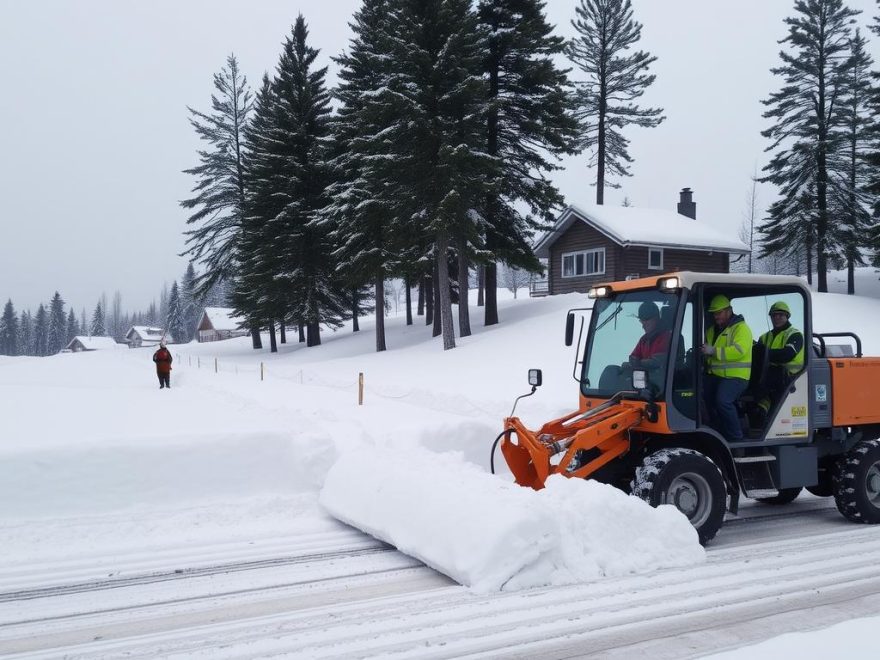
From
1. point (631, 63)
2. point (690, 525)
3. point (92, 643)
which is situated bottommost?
point (92, 643)

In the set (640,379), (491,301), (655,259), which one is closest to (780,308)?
(640,379)

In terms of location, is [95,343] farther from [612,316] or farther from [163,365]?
[612,316]

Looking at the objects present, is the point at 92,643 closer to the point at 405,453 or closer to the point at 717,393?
the point at 405,453

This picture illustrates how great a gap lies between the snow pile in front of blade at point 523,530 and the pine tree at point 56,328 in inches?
5819

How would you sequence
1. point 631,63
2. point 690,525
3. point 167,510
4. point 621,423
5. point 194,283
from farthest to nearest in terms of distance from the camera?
point 194,283 → point 631,63 → point 167,510 → point 621,423 → point 690,525

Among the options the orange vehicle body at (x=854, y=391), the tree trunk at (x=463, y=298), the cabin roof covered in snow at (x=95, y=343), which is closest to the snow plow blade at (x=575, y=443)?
the orange vehicle body at (x=854, y=391)

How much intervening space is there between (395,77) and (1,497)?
21232 mm

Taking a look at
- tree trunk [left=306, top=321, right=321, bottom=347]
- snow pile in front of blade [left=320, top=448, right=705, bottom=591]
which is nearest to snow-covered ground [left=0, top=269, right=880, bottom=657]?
snow pile in front of blade [left=320, top=448, right=705, bottom=591]

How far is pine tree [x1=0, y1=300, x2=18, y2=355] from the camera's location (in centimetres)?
13012

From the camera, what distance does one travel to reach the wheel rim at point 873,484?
7281 mm

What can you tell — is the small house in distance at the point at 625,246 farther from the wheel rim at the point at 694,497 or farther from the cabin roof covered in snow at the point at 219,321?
the cabin roof covered in snow at the point at 219,321

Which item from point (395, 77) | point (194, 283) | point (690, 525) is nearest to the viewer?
point (690, 525)

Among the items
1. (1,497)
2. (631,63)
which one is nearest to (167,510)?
(1,497)

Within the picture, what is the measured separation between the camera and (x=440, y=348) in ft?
87.5
